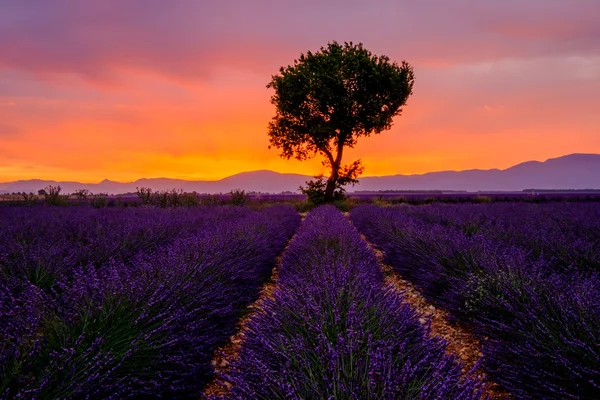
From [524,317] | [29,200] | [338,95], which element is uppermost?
[338,95]

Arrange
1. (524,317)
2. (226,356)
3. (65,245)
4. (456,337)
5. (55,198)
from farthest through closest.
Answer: (55,198), (65,245), (456,337), (524,317), (226,356)

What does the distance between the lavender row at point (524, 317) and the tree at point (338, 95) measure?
1533cm

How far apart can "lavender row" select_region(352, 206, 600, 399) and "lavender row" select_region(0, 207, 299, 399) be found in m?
1.98

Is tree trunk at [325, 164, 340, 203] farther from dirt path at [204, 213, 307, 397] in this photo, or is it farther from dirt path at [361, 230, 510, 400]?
dirt path at [204, 213, 307, 397]

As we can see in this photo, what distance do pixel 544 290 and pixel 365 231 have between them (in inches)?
312

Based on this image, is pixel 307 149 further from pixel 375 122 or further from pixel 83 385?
pixel 83 385

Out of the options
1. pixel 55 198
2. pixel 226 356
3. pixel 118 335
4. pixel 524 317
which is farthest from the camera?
pixel 55 198

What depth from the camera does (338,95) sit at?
19.2 meters

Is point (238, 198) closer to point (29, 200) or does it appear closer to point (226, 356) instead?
point (29, 200)

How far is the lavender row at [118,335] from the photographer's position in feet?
5.48

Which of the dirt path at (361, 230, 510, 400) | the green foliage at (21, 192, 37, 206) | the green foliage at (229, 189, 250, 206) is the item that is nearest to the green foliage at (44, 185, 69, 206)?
the green foliage at (21, 192, 37, 206)

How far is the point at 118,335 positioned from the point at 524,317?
8.56 feet

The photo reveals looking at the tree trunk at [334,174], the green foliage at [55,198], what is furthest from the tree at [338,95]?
the green foliage at [55,198]

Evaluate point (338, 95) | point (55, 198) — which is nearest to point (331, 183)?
point (338, 95)
